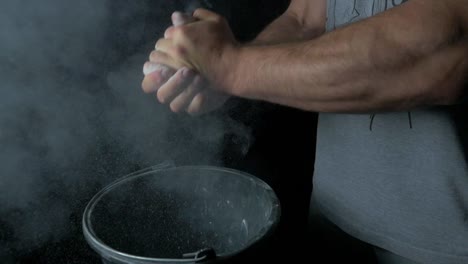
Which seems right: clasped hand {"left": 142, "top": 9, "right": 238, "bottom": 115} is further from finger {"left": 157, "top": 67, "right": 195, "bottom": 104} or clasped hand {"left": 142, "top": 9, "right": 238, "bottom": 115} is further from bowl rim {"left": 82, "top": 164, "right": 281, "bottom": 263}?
bowl rim {"left": 82, "top": 164, "right": 281, "bottom": 263}

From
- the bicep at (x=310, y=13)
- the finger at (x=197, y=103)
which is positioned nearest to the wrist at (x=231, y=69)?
the finger at (x=197, y=103)

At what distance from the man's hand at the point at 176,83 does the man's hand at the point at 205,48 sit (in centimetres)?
2

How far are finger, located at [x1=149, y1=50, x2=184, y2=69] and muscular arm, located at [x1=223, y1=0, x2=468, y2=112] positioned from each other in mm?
165

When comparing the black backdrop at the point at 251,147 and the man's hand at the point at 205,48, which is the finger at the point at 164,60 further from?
the black backdrop at the point at 251,147

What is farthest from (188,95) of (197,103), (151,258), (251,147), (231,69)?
(251,147)

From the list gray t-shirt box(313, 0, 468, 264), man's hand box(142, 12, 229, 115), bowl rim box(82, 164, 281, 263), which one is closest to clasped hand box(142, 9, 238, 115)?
man's hand box(142, 12, 229, 115)

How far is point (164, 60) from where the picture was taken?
0.98 metres

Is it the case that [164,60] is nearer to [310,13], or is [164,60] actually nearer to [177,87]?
[177,87]

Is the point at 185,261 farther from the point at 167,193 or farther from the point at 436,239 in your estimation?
the point at 436,239

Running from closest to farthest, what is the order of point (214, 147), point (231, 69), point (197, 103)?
point (231, 69) < point (197, 103) < point (214, 147)

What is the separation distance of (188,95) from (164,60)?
0.32ft

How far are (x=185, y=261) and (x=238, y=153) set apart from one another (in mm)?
917

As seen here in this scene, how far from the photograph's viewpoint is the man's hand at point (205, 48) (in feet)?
2.94

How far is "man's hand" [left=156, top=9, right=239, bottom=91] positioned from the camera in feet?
2.94
